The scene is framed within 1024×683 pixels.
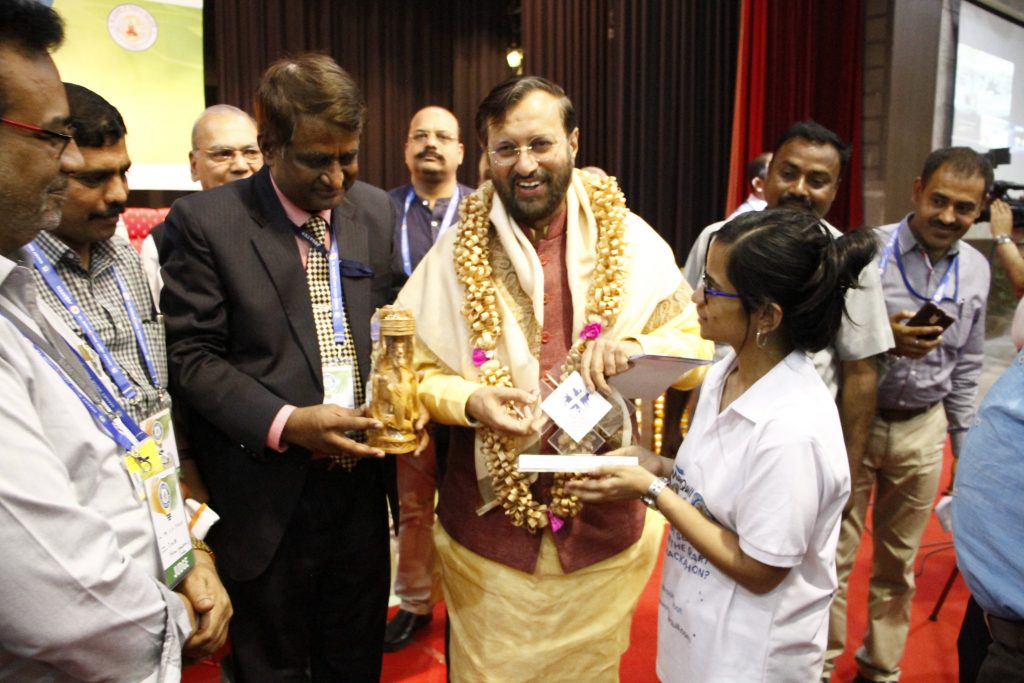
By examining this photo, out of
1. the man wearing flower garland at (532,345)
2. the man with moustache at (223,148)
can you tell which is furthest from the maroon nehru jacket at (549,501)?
the man with moustache at (223,148)

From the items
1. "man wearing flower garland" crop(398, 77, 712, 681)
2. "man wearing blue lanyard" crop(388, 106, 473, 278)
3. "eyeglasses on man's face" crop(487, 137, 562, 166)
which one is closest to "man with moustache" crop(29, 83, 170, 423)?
"man wearing flower garland" crop(398, 77, 712, 681)

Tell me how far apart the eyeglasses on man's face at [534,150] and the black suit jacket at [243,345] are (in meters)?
0.52

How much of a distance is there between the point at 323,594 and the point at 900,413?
213cm

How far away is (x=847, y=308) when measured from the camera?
2393 mm

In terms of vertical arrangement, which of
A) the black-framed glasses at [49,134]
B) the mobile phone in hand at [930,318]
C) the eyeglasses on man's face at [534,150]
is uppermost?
the eyeglasses on man's face at [534,150]

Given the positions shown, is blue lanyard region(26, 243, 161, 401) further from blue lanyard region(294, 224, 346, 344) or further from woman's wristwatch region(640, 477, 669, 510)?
woman's wristwatch region(640, 477, 669, 510)

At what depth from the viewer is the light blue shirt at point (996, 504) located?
139cm

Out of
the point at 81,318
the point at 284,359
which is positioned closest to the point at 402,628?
the point at 284,359

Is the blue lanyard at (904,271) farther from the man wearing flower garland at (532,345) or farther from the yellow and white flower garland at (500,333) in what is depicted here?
the yellow and white flower garland at (500,333)

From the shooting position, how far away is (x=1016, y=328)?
1.90m

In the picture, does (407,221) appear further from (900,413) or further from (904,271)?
(900,413)

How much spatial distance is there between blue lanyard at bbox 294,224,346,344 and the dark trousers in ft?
1.23

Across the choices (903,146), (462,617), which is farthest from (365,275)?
(903,146)

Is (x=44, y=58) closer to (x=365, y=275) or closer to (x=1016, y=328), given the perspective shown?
(x=365, y=275)
